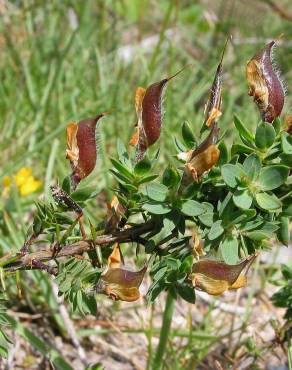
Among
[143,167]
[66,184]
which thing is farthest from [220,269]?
[66,184]

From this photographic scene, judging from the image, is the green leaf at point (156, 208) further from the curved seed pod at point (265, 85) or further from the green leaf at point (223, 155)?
the curved seed pod at point (265, 85)

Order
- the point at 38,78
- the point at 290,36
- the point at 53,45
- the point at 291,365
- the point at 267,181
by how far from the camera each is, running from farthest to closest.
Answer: the point at 290,36 → the point at 53,45 → the point at 38,78 → the point at 291,365 → the point at 267,181

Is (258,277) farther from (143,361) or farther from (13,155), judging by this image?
(13,155)

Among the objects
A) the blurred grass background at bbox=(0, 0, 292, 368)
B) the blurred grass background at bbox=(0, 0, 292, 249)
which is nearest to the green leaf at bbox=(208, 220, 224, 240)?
the blurred grass background at bbox=(0, 0, 292, 368)

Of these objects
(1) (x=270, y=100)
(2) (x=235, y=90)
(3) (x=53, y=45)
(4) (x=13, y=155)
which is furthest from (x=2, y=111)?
(1) (x=270, y=100)

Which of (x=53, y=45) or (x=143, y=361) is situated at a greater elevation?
(x=53, y=45)

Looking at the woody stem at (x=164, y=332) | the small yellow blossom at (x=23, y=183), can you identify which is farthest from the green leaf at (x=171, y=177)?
the small yellow blossom at (x=23, y=183)

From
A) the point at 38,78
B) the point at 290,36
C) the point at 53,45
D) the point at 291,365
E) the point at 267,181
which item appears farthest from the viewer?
the point at 290,36
